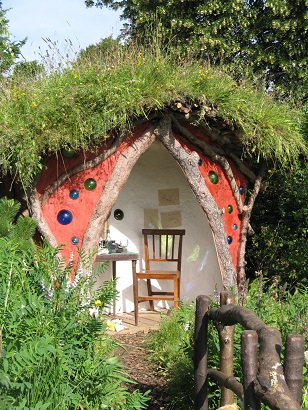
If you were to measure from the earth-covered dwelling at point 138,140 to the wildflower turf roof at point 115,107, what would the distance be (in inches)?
0.4

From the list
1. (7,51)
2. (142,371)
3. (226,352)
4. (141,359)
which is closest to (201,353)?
(226,352)

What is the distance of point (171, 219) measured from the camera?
7.78 meters

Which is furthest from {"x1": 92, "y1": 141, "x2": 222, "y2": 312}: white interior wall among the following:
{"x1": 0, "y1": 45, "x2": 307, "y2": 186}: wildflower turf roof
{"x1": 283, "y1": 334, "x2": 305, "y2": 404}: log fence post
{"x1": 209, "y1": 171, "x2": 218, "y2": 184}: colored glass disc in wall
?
{"x1": 283, "y1": 334, "x2": 305, "y2": 404}: log fence post

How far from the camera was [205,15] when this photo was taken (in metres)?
13.3

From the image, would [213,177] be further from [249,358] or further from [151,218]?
[249,358]

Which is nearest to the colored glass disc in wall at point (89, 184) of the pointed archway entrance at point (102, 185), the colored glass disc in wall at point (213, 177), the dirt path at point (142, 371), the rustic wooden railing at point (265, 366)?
the pointed archway entrance at point (102, 185)

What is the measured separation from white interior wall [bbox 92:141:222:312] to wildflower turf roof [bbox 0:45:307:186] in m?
1.41

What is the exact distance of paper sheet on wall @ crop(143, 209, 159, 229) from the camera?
7.77 metres

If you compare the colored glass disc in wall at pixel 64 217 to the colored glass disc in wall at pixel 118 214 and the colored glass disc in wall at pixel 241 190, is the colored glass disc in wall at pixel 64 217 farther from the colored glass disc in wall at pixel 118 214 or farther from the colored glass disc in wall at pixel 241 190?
the colored glass disc in wall at pixel 241 190

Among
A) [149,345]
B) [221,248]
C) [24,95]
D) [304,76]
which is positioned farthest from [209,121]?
[304,76]

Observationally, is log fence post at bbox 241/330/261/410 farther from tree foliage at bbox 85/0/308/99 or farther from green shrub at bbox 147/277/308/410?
tree foliage at bbox 85/0/308/99

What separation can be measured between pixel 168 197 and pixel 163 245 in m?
0.65

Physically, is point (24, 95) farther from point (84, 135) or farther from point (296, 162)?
point (296, 162)

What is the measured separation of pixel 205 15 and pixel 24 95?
888cm
